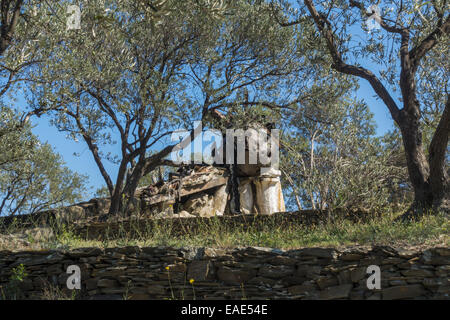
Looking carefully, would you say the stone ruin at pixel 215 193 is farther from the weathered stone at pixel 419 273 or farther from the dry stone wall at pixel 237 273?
the weathered stone at pixel 419 273

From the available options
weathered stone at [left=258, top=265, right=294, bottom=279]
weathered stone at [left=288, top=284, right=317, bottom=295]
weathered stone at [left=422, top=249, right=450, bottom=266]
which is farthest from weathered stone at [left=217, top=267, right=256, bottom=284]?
weathered stone at [left=422, top=249, right=450, bottom=266]

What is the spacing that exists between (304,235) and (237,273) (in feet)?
8.25

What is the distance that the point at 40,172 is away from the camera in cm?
1964

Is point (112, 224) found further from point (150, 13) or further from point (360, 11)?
point (360, 11)

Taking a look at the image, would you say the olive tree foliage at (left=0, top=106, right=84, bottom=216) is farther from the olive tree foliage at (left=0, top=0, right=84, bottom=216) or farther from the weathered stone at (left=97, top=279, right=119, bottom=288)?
the weathered stone at (left=97, top=279, right=119, bottom=288)

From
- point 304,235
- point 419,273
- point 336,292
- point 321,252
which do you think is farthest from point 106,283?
point 419,273

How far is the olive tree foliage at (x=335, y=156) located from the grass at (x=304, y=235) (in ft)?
9.32

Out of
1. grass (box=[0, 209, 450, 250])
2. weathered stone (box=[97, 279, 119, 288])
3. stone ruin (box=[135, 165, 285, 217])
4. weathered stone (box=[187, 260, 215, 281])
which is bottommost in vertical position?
weathered stone (box=[97, 279, 119, 288])

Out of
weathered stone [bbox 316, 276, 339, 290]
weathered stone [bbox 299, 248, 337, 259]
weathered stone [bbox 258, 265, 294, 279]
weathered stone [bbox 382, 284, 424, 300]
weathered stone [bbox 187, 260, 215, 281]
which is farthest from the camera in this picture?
weathered stone [bbox 187, 260, 215, 281]

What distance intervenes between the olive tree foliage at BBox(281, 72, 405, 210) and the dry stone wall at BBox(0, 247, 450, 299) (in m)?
5.64

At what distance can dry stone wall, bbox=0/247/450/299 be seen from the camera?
263 inches

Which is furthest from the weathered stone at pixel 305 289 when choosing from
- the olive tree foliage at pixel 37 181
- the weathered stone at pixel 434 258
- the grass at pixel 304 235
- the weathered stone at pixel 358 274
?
the olive tree foliage at pixel 37 181

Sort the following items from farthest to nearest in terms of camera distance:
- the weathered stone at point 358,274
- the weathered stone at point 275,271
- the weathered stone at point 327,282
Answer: the weathered stone at point 275,271 → the weathered stone at point 327,282 → the weathered stone at point 358,274

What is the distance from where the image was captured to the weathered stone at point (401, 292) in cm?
651
